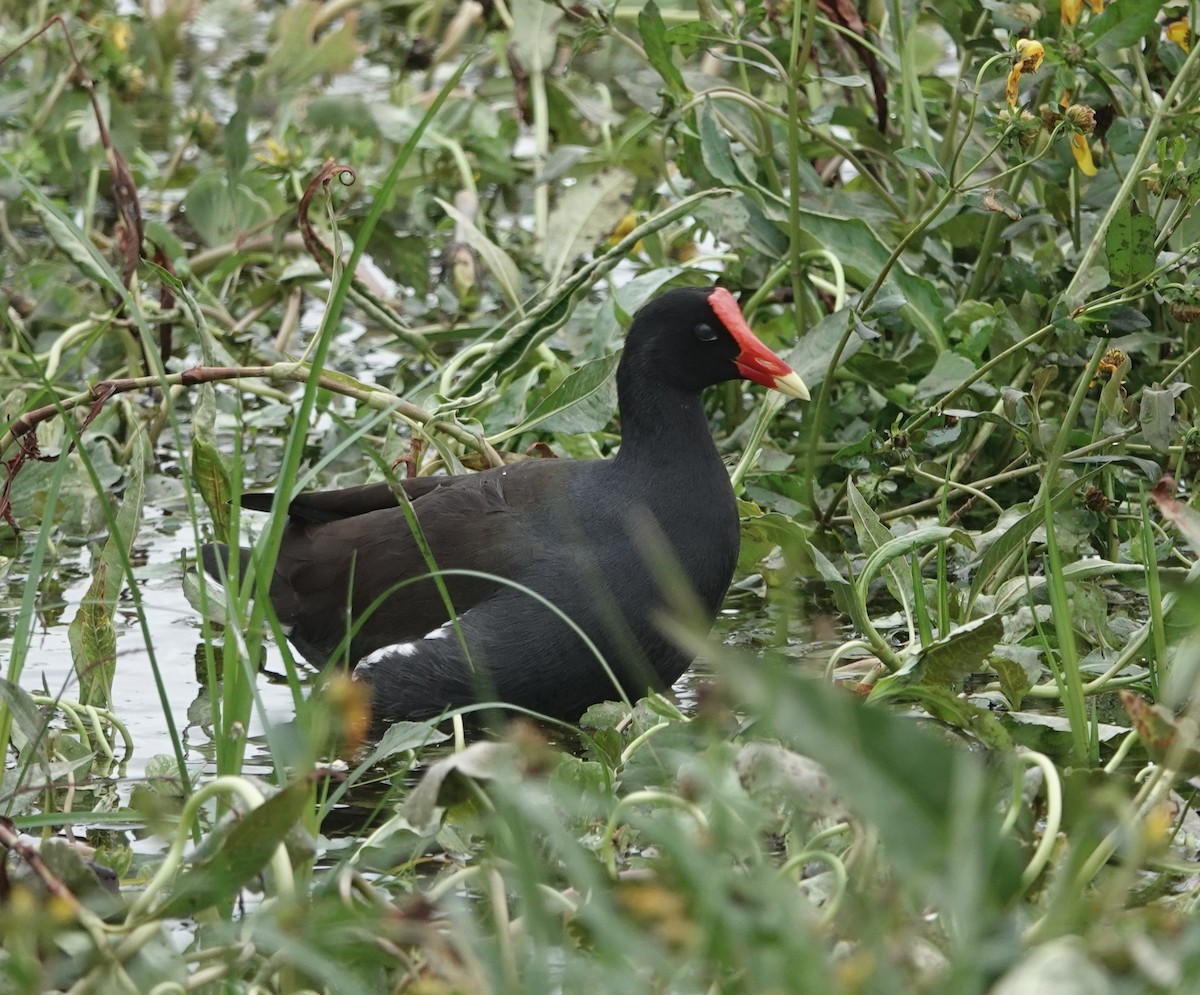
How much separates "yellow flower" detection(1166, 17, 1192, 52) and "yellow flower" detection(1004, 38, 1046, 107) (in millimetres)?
518

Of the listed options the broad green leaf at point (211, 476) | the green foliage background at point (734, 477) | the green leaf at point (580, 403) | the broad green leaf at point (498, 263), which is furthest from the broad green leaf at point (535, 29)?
the broad green leaf at point (211, 476)

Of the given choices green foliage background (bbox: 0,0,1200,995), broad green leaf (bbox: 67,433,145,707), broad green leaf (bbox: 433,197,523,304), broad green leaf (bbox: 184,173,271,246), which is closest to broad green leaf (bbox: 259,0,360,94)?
green foliage background (bbox: 0,0,1200,995)

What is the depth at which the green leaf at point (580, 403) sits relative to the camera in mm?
3805

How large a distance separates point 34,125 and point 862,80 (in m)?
3.36

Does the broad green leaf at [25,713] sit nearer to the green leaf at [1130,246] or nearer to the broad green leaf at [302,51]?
the green leaf at [1130,246]

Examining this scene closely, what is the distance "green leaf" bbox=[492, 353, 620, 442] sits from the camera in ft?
12.5

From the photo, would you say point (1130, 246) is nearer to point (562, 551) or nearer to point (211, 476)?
point (562, 551)

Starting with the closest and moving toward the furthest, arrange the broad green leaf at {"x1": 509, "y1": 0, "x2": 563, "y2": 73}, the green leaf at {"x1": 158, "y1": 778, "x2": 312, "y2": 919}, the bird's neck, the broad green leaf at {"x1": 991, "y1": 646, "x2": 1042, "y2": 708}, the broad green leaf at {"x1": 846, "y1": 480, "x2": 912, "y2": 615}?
1. the green leaf at {"x1": 158, "y1": 778, "x2": 312, "y2": 919}
2. the broad green leaf at {"x1": 991, "y1": 646, "x2": 1042, "y2": 708}
3. the broad green leaf at {"x1": 846, "y1": 480, "x2": 912, "y2": 615}
4. the bird's neck
5. the broad green leaf at {"x1": 509, "y1": 0, "x2": 563, "y2": 73}

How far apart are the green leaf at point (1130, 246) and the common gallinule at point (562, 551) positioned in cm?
64

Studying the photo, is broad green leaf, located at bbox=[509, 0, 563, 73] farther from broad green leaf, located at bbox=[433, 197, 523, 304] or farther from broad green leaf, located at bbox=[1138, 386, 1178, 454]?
broad green leaf, located at bbox=[1138, 386, 1178, 454]

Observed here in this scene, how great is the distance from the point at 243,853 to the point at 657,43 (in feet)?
8.22

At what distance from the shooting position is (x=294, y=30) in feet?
20.4

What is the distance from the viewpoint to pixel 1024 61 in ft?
10.6

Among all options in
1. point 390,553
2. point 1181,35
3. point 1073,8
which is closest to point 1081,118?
point 1073,8
